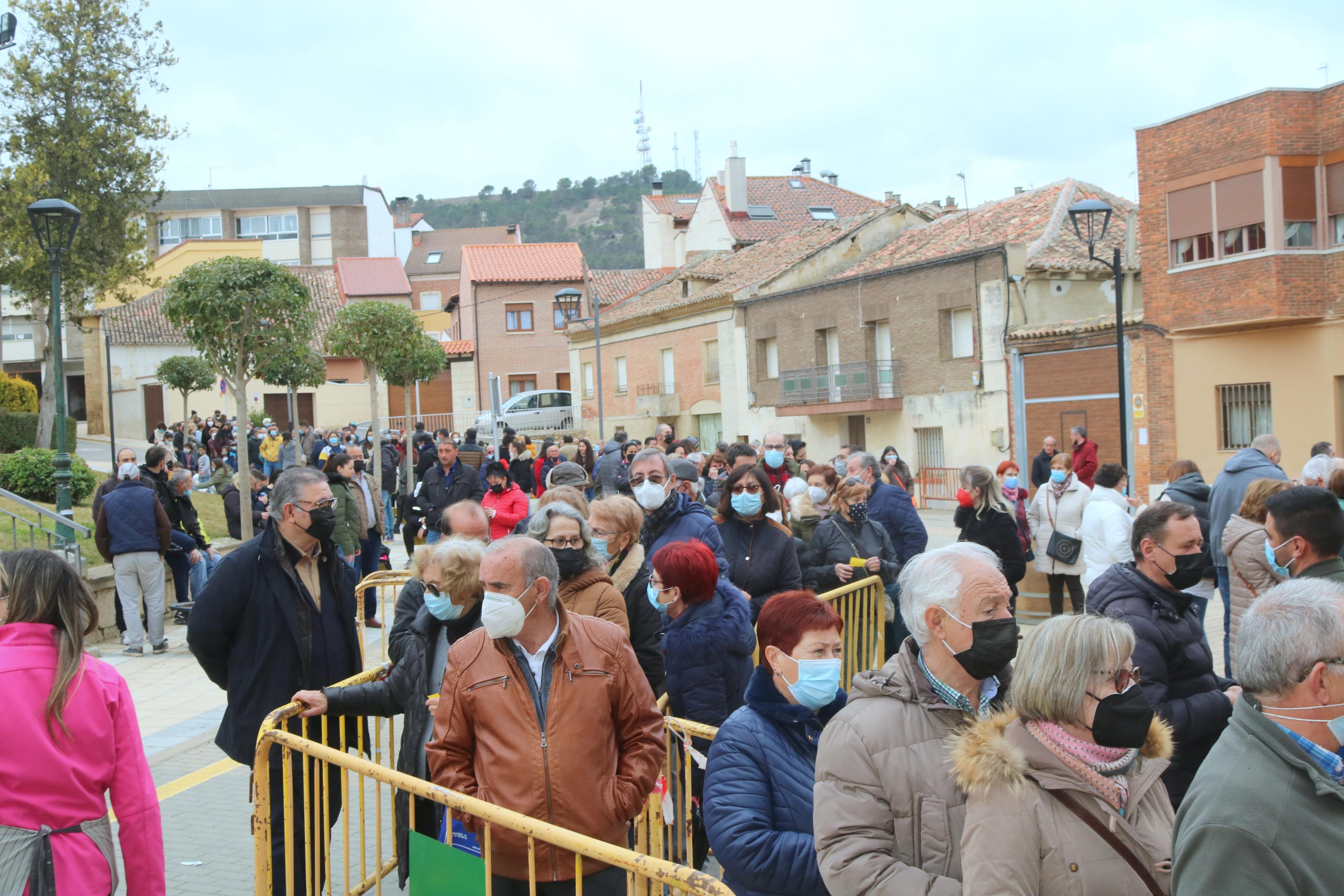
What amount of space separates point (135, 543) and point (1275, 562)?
952cm

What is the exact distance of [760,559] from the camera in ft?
22.3

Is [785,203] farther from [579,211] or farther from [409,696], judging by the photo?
[579,211]

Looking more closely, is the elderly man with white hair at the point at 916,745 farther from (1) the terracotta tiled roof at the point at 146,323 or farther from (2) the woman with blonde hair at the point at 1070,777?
(1) the terracotta tiled roof at the point at 146,323

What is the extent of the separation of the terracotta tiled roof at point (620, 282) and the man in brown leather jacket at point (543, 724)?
150 feet

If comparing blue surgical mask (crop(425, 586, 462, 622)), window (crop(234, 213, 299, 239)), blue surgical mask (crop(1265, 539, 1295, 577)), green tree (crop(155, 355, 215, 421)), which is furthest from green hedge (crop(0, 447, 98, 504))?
window (crop(234, 213, 299, 239))

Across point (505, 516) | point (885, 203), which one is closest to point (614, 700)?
point (505, 516)

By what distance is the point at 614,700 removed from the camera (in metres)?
3.68

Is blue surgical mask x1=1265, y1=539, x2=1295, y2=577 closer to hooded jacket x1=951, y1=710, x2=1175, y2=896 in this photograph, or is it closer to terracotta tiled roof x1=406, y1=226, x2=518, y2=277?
hooded jacket x1=951, y1=710, x2=1175, y2=896

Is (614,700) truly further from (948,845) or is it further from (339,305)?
(339,305)

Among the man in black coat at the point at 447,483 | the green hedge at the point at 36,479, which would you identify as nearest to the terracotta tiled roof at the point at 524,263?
the green hedge at the point at 36,479

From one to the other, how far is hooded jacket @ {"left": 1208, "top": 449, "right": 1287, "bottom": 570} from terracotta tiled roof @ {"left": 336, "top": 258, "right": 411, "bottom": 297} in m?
51.5

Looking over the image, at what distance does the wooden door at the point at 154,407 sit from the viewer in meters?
43.9

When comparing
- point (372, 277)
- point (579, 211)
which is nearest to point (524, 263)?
point (372, 277)

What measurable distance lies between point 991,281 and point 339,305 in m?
34.8
